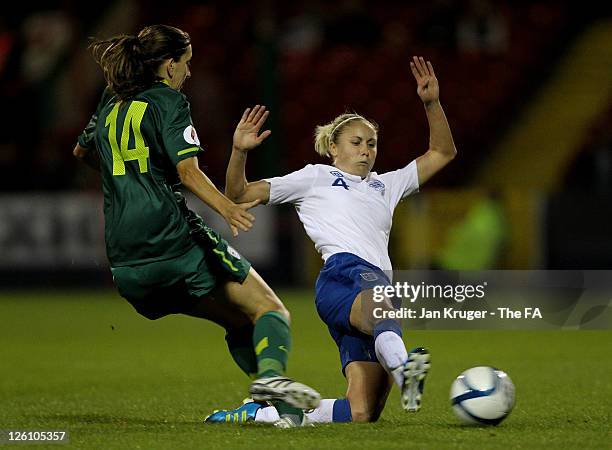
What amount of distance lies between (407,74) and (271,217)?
4.36 m

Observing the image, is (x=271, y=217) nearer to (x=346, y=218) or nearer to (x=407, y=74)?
(x=407, y=74)

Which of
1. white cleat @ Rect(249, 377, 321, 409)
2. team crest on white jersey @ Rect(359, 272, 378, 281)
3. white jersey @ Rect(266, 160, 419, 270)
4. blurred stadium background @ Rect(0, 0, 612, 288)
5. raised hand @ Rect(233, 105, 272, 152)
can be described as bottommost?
white cleat @ Rect(249, 377, 321, 409)

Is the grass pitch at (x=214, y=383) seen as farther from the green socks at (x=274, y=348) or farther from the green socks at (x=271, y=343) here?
the green socks at (x=271, y=343)

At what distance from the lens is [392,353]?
4.86m

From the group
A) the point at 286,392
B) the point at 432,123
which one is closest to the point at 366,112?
the point at 432,123

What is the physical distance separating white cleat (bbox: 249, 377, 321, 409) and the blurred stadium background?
892 centimetres

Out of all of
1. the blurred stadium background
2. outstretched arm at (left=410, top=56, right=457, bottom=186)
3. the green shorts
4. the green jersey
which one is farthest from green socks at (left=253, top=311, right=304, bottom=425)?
the blurred stadium background

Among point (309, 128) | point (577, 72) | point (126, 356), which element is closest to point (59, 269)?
point (309, 128)

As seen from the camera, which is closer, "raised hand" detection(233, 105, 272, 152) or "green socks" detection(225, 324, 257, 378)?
"raised hand" detection(233, 105, 272, 152)

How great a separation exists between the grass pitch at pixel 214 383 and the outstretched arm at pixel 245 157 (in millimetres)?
982

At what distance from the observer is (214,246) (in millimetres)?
5375

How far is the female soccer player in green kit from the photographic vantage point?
525 cm

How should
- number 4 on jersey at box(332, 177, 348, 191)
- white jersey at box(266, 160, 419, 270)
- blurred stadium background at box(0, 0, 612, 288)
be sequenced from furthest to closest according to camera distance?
blurred stadium background at box(0, 0, 612, 288), number 4 on jersey at box(332, 177, 348, 191), white jersey at box(266, 160, 419, 270)

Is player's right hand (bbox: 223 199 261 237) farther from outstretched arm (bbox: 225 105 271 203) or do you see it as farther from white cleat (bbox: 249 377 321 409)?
white cleat (bbox: 249 377 321 409)
